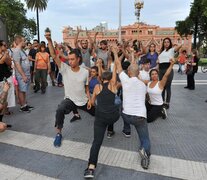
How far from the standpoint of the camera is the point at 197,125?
5.60m

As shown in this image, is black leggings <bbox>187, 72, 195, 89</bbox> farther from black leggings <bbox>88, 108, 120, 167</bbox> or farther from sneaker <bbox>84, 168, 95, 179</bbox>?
sneaker <bbox>84, 168, 95, 179</bbox>

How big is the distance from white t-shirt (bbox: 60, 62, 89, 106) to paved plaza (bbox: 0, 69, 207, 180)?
2.53 feet

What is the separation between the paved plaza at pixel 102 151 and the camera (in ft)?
11.5

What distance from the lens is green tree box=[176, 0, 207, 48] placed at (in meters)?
42.6

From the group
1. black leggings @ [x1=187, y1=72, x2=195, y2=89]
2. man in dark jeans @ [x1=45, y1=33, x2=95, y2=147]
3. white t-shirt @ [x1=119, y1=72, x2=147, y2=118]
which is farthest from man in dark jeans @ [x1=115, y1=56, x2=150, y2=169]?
black leggings @ [x1=187, y1=72, x2=195, y2=89]

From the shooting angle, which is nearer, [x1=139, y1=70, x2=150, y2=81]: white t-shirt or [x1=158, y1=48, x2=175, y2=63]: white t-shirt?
[x1=139, y1=70, x2=150, y2=81]: white t-shirt

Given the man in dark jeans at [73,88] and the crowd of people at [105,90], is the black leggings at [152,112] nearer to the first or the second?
the crowd of people at [105,90]

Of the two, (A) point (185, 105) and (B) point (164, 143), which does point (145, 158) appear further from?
(A) point (185, 105)

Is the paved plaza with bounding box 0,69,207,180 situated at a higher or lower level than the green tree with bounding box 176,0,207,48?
lower

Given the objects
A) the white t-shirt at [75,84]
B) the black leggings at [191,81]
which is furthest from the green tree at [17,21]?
the white t-shirt at [75,84]

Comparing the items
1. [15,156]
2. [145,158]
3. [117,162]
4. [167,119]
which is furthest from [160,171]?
[167,119]

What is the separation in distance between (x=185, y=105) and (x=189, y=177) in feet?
14.4

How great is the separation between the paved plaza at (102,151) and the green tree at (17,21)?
129 feet

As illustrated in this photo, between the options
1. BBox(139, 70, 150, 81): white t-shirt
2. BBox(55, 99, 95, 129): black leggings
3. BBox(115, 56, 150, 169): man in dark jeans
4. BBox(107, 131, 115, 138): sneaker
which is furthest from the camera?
BBox(139, 70, 150, 81): white t-shirt
